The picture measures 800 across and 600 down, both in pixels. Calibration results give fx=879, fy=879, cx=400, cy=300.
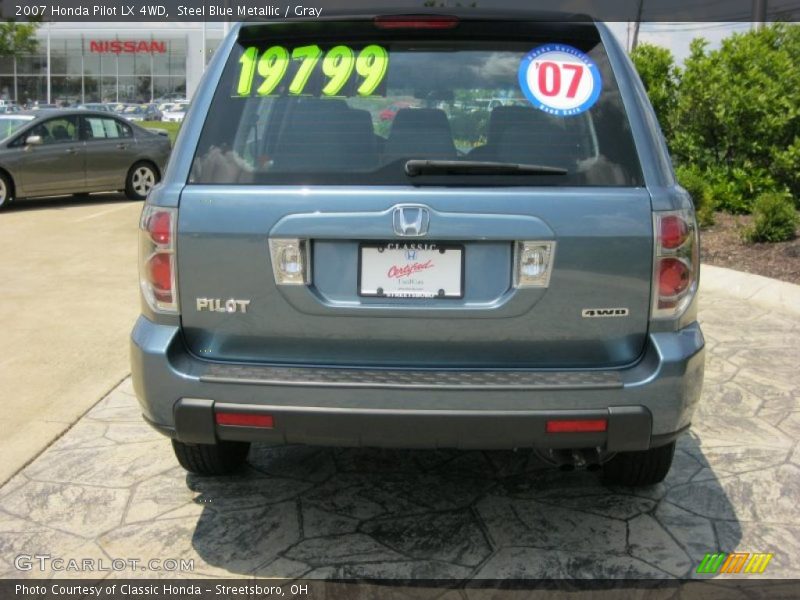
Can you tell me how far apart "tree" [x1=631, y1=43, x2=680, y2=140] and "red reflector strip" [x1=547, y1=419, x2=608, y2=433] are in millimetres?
9620

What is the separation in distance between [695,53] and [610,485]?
8.70m

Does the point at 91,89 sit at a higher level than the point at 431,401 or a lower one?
lower

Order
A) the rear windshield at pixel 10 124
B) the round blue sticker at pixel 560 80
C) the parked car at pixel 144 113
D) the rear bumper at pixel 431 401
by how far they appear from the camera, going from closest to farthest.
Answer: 1. the rear bumper at pixel 431 401
2. the round blue sticker at pixel 560 80
3. the rear windshield at pixel 10 124
4. the parked car at pixel 144 113

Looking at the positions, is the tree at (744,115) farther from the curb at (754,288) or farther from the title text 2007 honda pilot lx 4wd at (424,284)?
the title text 2007 honda pilot lx 4wd at (424,284)

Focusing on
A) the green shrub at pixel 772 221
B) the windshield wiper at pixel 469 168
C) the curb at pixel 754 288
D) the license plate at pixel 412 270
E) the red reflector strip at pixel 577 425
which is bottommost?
the curb at pixel 754 288

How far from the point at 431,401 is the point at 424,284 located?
378mm

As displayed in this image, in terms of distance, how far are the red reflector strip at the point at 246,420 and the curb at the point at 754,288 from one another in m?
5.53

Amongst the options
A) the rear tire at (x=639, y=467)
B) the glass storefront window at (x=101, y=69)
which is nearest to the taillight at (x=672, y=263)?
the rear tire at (x=639, y=467)

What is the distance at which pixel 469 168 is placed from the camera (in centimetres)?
290

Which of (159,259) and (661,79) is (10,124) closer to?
(661,79)

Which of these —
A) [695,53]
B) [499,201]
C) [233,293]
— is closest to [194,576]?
[233,293]

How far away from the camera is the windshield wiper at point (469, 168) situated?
289 cm

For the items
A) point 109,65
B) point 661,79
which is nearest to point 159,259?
point 661,79

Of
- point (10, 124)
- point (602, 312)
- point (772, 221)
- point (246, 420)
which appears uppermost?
point (602, 312)
